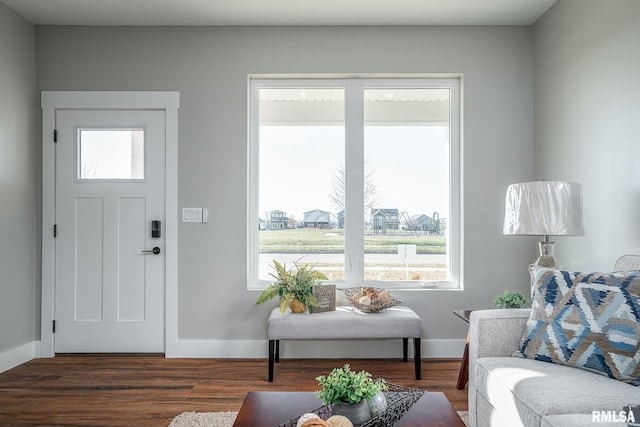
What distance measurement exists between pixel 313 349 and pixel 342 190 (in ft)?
4.29

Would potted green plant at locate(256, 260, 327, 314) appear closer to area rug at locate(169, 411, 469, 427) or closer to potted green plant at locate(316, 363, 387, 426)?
area rug at locate(169, 411, 469, 427)

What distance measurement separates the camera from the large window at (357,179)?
11.9ft

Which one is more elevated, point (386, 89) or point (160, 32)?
point (160, 32)

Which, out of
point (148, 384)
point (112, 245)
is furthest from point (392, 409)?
point (112, 245)

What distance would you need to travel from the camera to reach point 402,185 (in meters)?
3.67

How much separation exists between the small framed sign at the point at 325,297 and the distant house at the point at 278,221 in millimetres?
651

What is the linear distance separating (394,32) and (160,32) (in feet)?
6.23

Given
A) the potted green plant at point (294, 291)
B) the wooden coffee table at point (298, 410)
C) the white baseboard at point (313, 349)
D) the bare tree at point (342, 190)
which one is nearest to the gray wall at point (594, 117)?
the white baseboard at point (313, 349)

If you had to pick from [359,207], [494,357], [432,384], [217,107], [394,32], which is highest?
[394,32]

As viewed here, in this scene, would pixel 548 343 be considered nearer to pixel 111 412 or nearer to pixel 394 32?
pixel 111 412

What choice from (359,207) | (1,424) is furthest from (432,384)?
(1,424)

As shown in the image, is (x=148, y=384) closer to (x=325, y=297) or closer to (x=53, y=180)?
(x=325, y=297)

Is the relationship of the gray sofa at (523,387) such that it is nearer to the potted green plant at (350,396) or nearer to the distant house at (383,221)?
the potted green plant at (350,396)

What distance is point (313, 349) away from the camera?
138 inches
